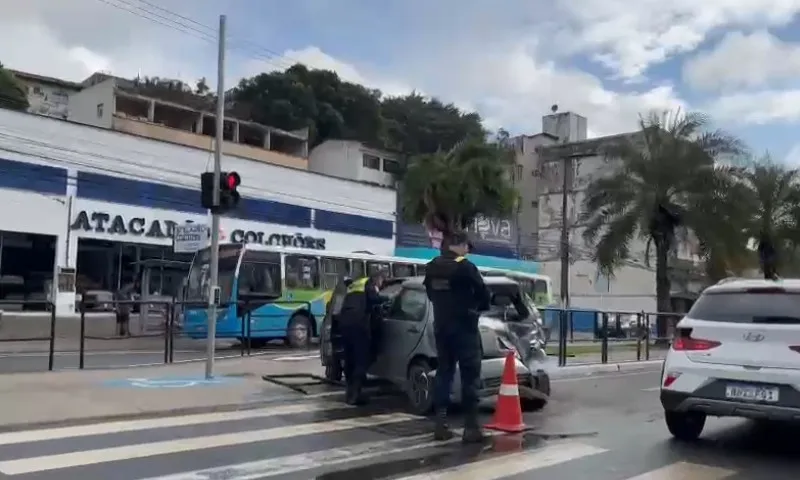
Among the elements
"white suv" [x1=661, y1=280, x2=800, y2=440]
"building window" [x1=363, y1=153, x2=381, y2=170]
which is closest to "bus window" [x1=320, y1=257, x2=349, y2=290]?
"white suv" [x1=661, y1=280, x2=800, y2=440]

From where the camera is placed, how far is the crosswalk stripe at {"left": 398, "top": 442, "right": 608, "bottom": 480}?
7.17m

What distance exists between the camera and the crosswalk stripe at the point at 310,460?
708 centimetres

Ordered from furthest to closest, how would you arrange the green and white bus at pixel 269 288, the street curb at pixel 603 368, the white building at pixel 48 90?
the white building at pixel 48 90, the green and white bus at pixel 269 288, the street curb at pixel 603 368

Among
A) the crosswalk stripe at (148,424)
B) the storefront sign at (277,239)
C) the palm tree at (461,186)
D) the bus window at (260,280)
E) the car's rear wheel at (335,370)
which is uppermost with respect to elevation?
the palm tree at (461,186)

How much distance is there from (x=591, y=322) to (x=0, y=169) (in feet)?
75.6

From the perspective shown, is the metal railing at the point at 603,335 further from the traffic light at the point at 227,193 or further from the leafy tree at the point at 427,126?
the leafy tree at the point at 427,126

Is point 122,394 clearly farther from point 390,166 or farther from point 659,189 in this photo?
point 390,166

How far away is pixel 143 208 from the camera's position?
1449 inches

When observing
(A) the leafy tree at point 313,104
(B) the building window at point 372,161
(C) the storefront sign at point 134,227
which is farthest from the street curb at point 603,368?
(A) the leafy tree at point 313,104

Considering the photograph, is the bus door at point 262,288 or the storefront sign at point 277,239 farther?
the storefront sign at point 277,239

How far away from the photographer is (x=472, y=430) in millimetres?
8609

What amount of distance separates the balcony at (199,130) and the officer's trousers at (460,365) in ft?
→ 147

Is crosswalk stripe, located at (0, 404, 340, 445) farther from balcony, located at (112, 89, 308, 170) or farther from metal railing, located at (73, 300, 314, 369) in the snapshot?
balcony, located at (112, 89, 308, 170)

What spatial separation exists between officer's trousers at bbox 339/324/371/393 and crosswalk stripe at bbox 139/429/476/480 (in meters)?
2.14
